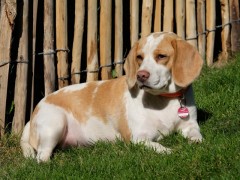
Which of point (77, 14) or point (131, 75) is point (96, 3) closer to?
point (77, 14)

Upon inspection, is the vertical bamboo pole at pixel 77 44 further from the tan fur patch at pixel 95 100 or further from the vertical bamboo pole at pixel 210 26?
the vertical bamboo pole at pixel 210 26

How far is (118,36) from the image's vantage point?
7574mm

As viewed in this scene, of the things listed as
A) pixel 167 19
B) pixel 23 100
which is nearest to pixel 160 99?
pixel 23 100

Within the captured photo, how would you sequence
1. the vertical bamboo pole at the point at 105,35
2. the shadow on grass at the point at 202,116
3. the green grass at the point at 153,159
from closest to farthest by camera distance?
the green grass at the point at 153,159
the shadow on grass at the point at 202,116
the vertical bamboo pole at the point at 105,35

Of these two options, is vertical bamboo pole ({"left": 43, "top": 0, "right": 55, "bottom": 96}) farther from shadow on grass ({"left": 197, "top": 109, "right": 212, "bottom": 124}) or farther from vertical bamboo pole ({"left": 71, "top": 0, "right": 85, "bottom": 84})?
shadow on grass ({"left": 197, "top": 109, "right": 212, "bottom": 124})

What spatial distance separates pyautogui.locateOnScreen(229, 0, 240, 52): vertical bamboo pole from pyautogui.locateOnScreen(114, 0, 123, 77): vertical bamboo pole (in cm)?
210

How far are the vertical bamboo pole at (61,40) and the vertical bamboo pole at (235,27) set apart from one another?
2984 mm

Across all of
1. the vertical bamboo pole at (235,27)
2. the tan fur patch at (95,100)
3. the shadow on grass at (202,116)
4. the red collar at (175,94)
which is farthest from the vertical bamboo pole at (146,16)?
the red collar at (175,94)

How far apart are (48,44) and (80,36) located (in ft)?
1.84

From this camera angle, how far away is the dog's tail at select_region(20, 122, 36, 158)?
5.90 meters

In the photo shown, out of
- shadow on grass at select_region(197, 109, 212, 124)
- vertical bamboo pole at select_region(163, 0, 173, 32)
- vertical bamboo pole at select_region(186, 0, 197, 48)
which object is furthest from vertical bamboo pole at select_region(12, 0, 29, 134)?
vertical bamboo pole at select_region(186, 0, 197, 48)

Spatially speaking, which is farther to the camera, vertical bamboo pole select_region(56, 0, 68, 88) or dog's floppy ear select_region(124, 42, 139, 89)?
vertical bamboo pole select_region(56, 0, 68, 88)

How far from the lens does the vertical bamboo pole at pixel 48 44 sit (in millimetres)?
6723

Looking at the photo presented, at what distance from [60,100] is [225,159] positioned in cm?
211
